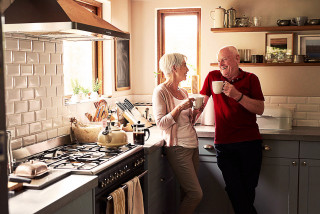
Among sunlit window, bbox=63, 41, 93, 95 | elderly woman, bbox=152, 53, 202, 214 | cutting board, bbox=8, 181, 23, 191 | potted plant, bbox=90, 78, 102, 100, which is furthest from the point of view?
potted plant, bbox=90, 78, 102, 100

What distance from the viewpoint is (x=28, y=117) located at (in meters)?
2.96

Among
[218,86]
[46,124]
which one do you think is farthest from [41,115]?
[218,86]

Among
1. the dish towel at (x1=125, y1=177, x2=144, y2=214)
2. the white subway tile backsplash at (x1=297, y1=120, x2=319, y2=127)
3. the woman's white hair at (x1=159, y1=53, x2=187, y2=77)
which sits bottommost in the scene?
the dish towel at (x1=125, y1=177, x2=144, y2=214)

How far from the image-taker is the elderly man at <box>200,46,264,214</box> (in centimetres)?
371

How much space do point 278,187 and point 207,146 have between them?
781mm

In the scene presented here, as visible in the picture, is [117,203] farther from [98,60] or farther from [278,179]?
[98,60]

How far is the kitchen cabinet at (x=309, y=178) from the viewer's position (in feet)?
13.0

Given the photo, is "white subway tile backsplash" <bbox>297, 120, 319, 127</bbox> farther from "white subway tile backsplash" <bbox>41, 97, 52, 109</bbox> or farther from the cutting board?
the cutting board

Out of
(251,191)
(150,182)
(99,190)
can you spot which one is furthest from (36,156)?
(251,191)

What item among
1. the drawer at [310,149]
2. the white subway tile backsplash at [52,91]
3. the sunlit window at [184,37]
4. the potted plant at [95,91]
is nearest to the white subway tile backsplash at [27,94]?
the white subway tile backsplash at [52,91]

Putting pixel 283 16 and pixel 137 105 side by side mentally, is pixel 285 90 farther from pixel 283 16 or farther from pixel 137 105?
pixel 137 105

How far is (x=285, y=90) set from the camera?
15.2 feet

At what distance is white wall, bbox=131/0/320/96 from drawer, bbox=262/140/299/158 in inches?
32.4

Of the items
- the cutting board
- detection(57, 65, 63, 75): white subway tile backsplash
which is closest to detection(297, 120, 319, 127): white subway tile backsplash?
detection(57, 65, 63, 75): white subway tile backsplash
